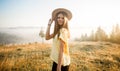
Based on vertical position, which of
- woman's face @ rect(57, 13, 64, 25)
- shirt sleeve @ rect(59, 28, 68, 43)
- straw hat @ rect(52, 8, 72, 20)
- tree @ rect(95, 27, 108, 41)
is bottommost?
tree @ rect(95, 27, 108, 41)

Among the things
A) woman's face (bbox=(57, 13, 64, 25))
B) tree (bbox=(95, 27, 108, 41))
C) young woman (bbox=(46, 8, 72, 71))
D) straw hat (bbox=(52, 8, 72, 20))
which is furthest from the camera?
tree (bbox=(95, 27, 108, 41))

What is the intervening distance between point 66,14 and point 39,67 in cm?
325

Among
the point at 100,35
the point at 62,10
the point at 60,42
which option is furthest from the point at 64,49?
the point at 100,35

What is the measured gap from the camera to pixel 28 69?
604 cm

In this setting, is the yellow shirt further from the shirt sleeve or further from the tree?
the tree

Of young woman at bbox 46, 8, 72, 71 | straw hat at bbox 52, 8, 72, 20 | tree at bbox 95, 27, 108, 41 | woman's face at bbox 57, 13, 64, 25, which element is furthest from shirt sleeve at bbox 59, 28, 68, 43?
tree at bbox 95, 27, 108, 41

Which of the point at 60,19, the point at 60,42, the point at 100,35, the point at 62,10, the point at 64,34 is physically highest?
the point at 62,10

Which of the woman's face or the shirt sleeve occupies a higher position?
the woman's face

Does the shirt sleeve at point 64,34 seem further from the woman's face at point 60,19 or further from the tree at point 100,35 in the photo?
the tree at point 100,35

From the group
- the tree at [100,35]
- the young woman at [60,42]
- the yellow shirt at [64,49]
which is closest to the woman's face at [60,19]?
the young woman at [60,42]

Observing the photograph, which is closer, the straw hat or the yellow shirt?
the yellow shirt

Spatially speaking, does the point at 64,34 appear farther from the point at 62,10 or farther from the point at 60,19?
the point at 62,10

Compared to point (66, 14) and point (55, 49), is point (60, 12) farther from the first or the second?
point (55, 49)

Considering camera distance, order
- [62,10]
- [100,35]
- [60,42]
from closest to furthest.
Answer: [60,42] < [62,10] < [100,35]
